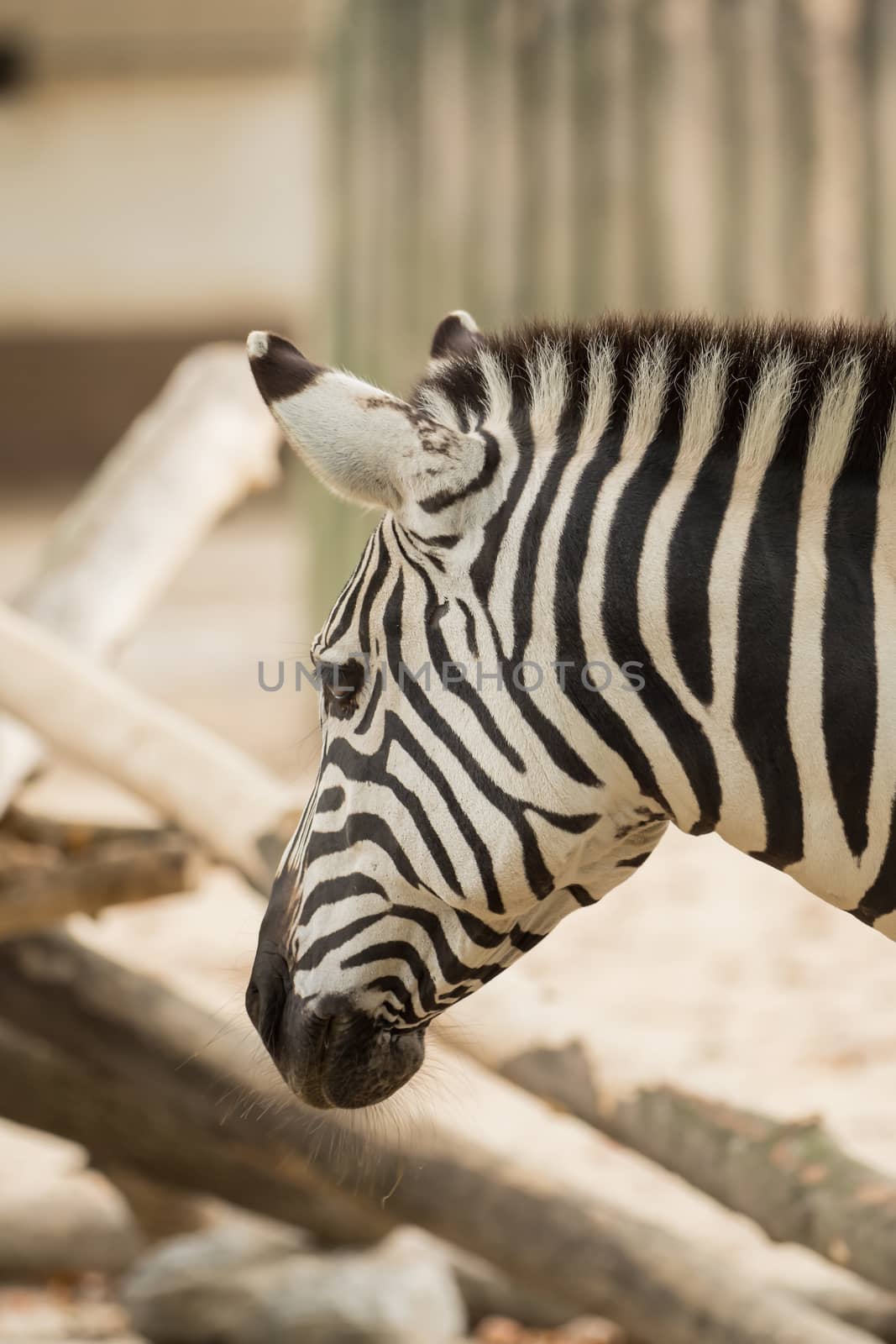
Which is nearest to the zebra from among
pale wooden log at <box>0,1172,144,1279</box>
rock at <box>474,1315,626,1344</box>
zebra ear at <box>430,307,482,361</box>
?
zebra ear at <box>430,307,482,361</box>

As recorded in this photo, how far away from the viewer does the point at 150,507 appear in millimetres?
4262

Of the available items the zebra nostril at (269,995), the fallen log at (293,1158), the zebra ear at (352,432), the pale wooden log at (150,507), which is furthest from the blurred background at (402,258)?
the zebra ear at (352,432)

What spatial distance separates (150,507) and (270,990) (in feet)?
8.00

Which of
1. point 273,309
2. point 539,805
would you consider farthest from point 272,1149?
point 273,309

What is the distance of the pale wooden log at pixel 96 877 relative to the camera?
345cm

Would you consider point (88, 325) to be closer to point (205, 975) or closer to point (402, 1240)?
point (205, 975)

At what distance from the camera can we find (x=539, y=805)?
1.92 m

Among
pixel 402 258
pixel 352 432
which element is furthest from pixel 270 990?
pixel 402 258

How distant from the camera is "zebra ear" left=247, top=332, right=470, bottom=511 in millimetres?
1874

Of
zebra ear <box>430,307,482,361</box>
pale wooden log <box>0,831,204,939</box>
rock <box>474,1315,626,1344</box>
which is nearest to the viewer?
zebra ear <box>430,307,482,361</box>

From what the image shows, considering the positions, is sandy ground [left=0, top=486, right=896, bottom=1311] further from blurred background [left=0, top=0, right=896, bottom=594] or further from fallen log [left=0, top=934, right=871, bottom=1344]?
blurred background [left=0, top=0, right=896, bottom=594]

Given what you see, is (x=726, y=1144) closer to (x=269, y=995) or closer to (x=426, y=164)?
(x=269, y=995)

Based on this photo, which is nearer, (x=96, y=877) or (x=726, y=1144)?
(x=726, y=1144)

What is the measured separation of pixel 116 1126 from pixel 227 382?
2325 millimetres
